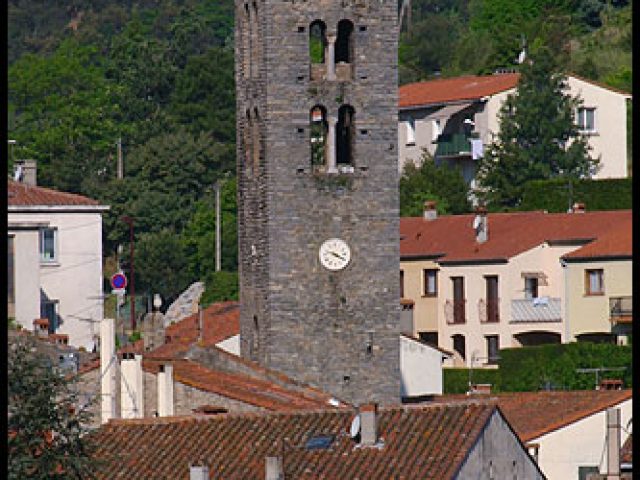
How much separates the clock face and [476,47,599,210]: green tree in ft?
96.5

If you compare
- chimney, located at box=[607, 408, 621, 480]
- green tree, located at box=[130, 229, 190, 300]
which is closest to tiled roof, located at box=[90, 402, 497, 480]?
chimney, located at box=[607, 408, 621, 480]

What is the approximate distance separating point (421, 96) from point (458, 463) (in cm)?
5652

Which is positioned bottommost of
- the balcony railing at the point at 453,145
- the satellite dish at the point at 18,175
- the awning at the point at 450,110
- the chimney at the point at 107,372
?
the chimney at the point at 107,372

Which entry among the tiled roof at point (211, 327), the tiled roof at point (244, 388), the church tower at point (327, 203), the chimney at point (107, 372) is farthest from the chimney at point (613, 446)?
the tiled roof at point (211, 327)

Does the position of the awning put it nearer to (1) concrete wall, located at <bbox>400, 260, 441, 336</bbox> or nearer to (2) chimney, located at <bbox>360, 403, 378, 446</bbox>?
(1) concrete wall, located at <bbox>400, 260, 441, 336</bbox>

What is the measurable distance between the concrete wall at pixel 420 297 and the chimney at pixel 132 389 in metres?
29.7

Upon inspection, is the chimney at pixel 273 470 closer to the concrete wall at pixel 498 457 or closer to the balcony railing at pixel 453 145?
the concrete wall at pixel 498 457

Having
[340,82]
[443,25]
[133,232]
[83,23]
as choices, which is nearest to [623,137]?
[133,232]

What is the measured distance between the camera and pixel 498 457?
1651 inches

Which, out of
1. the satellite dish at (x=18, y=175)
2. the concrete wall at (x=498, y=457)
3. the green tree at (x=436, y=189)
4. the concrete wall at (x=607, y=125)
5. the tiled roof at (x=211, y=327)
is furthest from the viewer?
the concrete wall at (x=607, y=125)

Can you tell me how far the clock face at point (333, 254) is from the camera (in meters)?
58.8

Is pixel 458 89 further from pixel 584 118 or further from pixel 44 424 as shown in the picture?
pixel 44 424

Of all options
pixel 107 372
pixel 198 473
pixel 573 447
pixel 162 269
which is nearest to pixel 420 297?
pixel 162 269

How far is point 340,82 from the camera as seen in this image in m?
59.7
